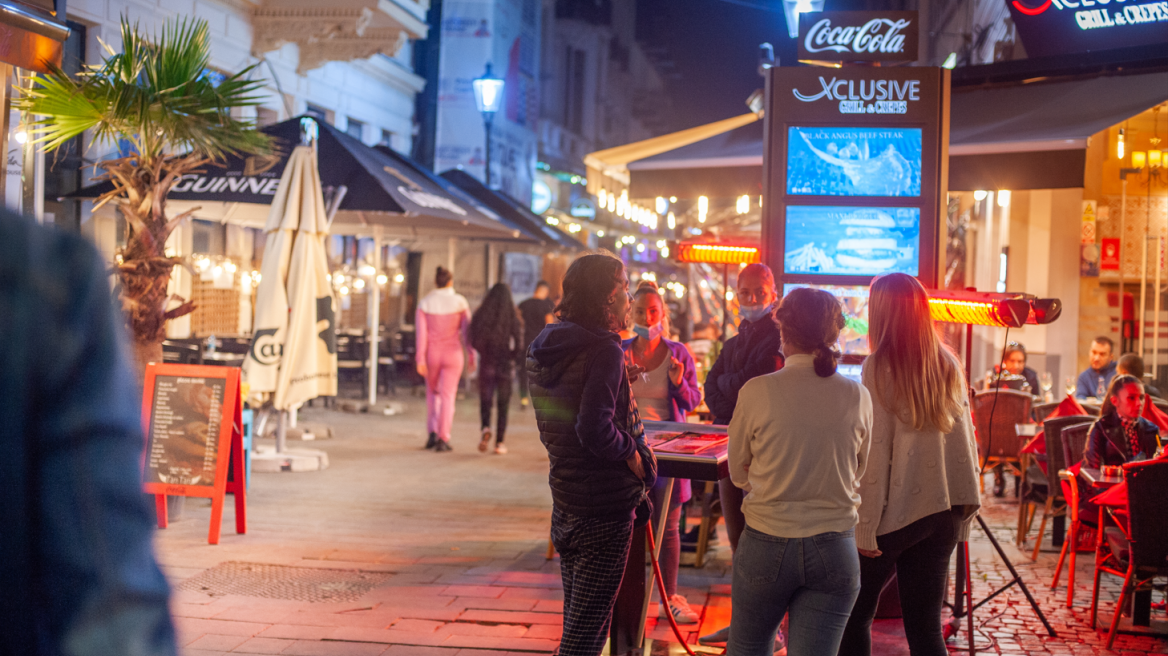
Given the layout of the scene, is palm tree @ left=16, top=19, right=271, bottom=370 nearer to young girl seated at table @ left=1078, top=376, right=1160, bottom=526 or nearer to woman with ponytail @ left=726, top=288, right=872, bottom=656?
woman with ponytail @ left=726, top=288, right=872, bottom=656

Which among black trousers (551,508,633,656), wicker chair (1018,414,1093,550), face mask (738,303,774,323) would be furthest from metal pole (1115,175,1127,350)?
black trousers (551,508,633,656)

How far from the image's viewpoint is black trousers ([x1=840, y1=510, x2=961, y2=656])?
394 centimetres

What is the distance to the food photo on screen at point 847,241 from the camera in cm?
672

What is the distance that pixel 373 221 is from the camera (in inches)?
571

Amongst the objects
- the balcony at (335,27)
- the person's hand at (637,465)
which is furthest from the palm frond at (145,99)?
the balcony at (335,27)

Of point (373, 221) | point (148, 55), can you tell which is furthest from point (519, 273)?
point (148, 55)

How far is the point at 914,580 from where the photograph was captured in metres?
4.00

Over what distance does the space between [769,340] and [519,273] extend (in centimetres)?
2266

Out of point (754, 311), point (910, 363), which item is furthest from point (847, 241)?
point (910, 363)

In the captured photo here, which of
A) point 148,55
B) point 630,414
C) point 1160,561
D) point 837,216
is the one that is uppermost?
point 148,55

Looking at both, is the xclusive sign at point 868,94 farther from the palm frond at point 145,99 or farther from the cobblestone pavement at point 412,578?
the palm frond at point 145,99

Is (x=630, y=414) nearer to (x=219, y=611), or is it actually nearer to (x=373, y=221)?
(x=219, y=611)

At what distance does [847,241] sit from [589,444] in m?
3.56

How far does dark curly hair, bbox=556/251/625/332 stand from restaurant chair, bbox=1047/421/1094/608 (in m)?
4.04
